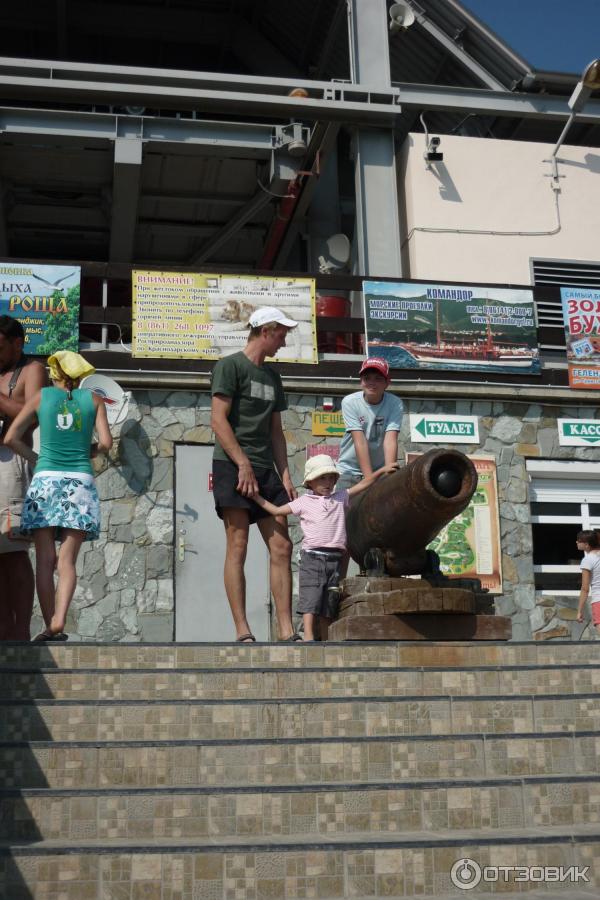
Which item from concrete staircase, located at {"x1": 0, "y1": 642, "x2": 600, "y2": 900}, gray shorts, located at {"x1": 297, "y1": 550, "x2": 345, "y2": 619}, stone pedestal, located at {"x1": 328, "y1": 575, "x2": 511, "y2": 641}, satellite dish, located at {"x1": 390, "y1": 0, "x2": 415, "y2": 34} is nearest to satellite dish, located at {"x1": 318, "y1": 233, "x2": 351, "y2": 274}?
satellite dish, located at {"x1": 390, "y1": 0, "x2": 415, "y2": 34}

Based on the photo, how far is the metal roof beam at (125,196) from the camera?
48.5ft

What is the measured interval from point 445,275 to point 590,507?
3.80 meters

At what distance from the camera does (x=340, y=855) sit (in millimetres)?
4617

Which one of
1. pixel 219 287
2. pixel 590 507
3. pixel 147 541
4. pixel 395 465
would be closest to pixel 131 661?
pixel 395 465

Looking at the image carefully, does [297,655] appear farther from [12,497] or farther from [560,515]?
[560,515]

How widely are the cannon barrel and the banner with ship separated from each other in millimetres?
5106

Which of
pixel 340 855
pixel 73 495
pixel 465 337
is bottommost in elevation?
pixel 340 855

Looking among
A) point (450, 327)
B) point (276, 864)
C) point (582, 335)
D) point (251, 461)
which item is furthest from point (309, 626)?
point (582, 335)

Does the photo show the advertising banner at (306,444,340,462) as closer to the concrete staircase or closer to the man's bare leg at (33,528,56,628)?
the man's bare leg at (33,528,56,628)

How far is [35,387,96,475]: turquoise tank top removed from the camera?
6840 millimetres

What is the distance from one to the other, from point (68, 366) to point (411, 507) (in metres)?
2.30

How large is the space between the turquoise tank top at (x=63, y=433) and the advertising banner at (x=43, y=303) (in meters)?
5.25

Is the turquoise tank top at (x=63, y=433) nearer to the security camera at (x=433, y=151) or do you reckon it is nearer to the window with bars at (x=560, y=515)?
the window with bars at (x=560, y=515)

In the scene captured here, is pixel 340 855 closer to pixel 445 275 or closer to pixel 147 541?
pixel 147 541
